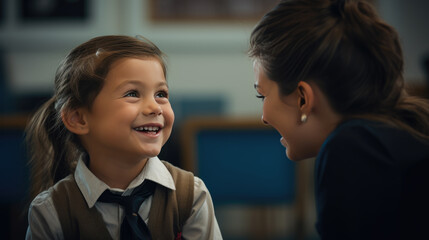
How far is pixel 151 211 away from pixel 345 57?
525mm

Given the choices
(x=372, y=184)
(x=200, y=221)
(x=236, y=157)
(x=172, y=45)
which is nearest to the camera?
(x=372, y=184)

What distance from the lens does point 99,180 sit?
40.0 inches

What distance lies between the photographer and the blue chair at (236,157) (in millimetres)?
2250

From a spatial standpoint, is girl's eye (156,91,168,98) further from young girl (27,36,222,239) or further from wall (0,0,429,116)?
wall (0,0,429,116)

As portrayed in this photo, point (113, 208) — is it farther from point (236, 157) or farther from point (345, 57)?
point (236, 157)

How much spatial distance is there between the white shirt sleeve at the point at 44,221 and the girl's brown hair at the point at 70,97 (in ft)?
0.41

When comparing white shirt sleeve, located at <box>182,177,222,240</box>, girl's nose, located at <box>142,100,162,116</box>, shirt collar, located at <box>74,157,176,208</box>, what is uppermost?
girl's nose, located at <box>142,100,162,116</box>

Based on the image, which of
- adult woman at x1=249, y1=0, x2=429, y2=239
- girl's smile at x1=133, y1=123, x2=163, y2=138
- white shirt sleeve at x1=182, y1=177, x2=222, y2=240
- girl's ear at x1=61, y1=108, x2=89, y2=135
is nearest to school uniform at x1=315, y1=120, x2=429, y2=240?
adult woman at x1=249, y1=0, x2=429, y2=239

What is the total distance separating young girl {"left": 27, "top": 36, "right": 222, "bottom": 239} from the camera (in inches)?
38.2

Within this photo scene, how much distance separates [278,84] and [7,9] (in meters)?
2.94

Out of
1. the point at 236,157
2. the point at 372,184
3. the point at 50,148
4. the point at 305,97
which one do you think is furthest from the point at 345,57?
the point at 236,157

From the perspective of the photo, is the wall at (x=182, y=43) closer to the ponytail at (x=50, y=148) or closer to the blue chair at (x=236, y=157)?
the blue chair at (x=236, y=157)

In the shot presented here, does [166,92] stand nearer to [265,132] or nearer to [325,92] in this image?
[325,92]

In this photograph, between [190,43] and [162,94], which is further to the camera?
[190,43]
